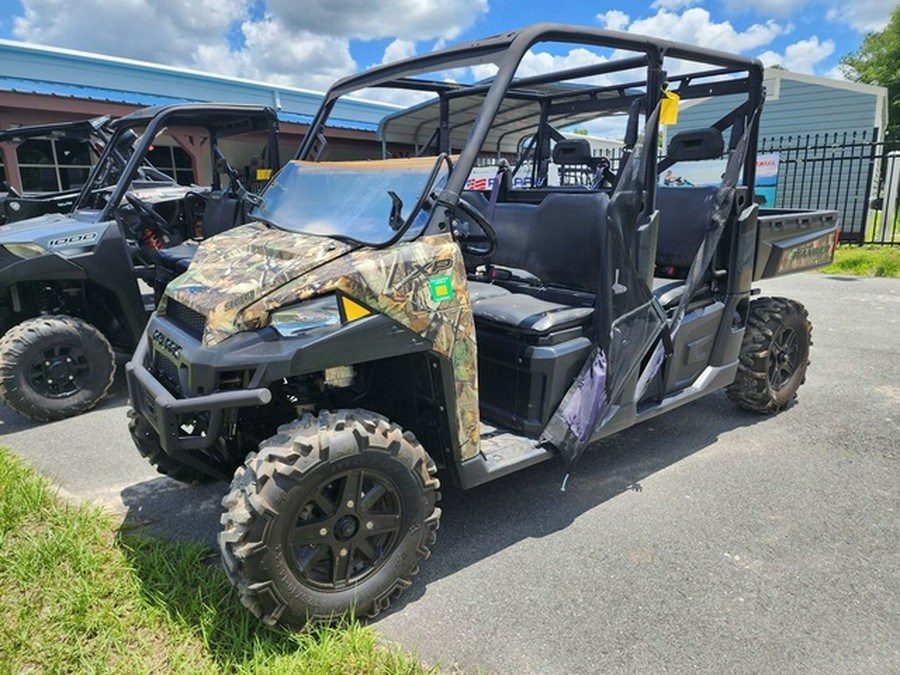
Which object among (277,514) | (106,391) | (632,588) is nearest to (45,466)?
(106,391)

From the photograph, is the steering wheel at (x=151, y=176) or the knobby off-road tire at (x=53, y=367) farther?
the steering wheel at (x=151, y=176)

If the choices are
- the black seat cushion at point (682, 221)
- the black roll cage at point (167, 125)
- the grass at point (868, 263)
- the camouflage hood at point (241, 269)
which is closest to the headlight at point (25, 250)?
the black roll cage at point (167, 125)

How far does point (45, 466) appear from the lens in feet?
13.4

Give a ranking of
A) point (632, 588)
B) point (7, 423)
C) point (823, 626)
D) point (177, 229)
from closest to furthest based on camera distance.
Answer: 1. point (823, 626)
2. point (632, 588)
3. point (7, 423)
4. point (177, 229)

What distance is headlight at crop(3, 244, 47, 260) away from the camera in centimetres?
466

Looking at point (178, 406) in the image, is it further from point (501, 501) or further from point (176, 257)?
point (176, 257)

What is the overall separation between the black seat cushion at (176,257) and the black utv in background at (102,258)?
0.03 feet

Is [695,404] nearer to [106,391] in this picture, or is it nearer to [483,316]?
[483,316]

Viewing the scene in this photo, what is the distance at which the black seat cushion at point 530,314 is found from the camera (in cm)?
313

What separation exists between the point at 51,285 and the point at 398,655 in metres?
4.44

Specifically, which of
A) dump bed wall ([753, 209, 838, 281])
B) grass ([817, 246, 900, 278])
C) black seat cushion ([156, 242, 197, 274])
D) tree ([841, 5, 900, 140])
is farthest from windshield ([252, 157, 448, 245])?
tree ([841, 5, 900, 140])

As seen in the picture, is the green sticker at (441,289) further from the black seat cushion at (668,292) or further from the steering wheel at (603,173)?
the steering wheel at (603,173)

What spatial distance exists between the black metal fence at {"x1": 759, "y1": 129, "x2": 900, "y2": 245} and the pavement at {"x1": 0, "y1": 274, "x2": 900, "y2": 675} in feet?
31.3

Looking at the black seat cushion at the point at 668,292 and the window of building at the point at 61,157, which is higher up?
the window of building at the point at 61,157
